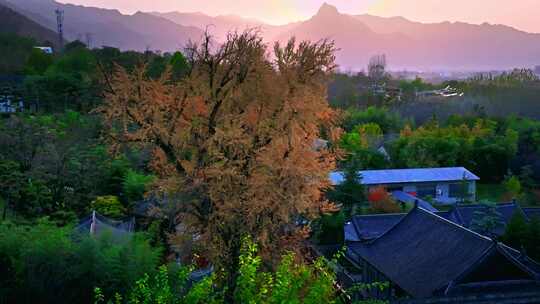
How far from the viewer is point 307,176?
8477mm

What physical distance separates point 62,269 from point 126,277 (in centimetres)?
87

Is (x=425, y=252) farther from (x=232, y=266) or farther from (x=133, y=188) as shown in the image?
(x=133, y=188)

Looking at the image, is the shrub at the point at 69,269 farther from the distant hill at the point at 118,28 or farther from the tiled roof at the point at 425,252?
the distant hill at the point at 118,28

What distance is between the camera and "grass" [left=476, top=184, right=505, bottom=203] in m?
24.9

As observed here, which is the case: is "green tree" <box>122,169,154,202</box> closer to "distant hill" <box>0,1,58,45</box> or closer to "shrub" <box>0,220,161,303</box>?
"shrub" <box>0,220,161,303</box>

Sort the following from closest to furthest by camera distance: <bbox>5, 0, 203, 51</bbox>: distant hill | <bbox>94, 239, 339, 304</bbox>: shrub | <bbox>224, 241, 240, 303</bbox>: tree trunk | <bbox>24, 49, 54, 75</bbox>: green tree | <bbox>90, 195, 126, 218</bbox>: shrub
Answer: <bbox>94, 239, 339, 304</bbox>: shrub < <bbox>224, 241, 240, 303</bbox>: tree trunk < <bbox>90, 195, 126, 218</bbox>: shrub < <bbox>24, 49, 54, 75</bbox>: green tree < <bbox>5, 0, 203, 51</bbox>: distant hill

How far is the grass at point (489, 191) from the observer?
2489 centimetres

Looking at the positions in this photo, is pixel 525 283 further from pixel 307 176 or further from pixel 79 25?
pixel 79 25

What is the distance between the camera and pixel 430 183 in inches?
947

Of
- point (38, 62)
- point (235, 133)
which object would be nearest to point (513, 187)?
point (235, 133)

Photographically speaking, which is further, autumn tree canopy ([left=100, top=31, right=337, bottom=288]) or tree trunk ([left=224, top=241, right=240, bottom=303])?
autumn tree canopy ([left=100, top=31, right=337, bottom=288])

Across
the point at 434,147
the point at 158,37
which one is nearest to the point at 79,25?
the point at 158,37

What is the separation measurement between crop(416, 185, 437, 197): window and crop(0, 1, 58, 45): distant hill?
134 ft

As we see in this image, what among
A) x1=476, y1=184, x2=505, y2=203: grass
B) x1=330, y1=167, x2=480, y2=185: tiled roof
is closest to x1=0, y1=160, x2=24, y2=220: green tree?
x1=330, y1=167, x2=480, y2=185: tiled roof
